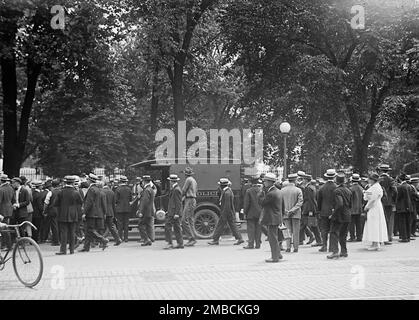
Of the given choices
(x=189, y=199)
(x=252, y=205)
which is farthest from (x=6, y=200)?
(x=252, y=205)

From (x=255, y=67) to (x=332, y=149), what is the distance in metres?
10.5

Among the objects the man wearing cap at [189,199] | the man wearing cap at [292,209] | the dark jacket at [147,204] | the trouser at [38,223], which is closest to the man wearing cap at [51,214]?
the trouser at [38,223]

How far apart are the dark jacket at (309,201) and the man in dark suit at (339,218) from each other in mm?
2784

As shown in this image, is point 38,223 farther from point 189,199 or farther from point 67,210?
point 189,199

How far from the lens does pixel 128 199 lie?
1830 cm

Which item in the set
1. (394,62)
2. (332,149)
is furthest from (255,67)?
(332,149)

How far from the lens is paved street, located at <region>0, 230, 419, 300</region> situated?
903cm

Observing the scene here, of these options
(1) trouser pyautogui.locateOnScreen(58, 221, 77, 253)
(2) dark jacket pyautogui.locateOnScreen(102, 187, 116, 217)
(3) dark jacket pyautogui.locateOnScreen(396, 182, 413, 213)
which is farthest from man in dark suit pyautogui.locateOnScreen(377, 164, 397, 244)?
(1) trouser pyautogui.locateOnScreen(58, 221, 77, 253)

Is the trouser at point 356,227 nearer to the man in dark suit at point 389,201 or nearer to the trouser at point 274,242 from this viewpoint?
the man in dark suit at point 389,201

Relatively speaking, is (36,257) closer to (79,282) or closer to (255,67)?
(79,282)

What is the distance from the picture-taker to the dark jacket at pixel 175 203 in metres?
16.1

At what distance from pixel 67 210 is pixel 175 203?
2.90m

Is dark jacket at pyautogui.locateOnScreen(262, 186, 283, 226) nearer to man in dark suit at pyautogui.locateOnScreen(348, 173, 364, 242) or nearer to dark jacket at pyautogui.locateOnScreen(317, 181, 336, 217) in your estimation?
dark jacket at pyautogui.locateOnScreen(317, 181, 336, 217)
